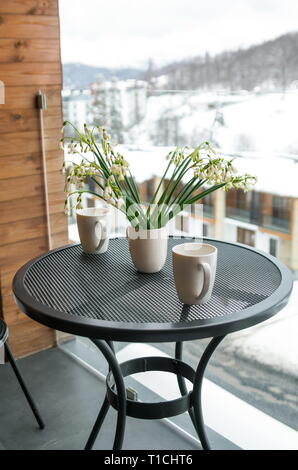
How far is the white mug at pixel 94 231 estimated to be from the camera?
1.89 m

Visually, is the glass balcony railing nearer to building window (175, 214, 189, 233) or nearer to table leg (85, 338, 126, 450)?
building window (175, 214, 189, 233)

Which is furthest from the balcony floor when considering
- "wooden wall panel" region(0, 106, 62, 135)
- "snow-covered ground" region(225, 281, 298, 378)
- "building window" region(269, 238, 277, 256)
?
"wooden wall panel" region(0, 106, 62, 135)

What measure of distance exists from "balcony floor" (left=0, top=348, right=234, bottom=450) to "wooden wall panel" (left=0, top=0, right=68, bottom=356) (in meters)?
0.23

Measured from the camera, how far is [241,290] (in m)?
1.60

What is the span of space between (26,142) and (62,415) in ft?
4.47

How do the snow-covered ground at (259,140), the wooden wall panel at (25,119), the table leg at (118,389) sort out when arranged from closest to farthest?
1. the table leg at (118,389)
2. the snow-covered ground at (259,140)
3. the wooden wall panel at (25,119)

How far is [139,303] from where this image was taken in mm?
1535

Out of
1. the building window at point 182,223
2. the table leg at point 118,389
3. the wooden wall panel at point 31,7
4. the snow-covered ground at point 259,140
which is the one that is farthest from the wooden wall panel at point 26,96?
the table leg at point 118,389

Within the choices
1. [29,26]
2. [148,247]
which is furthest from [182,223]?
[29,26]

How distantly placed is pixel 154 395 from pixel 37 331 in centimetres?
81

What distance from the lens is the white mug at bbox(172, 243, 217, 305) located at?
147 centimetres

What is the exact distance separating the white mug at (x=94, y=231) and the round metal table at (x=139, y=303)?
1.3 inches

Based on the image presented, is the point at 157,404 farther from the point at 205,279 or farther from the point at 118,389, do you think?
the point at 205,279

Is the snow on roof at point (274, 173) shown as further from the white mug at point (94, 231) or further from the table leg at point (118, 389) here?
the table leg at point (118, 389)
